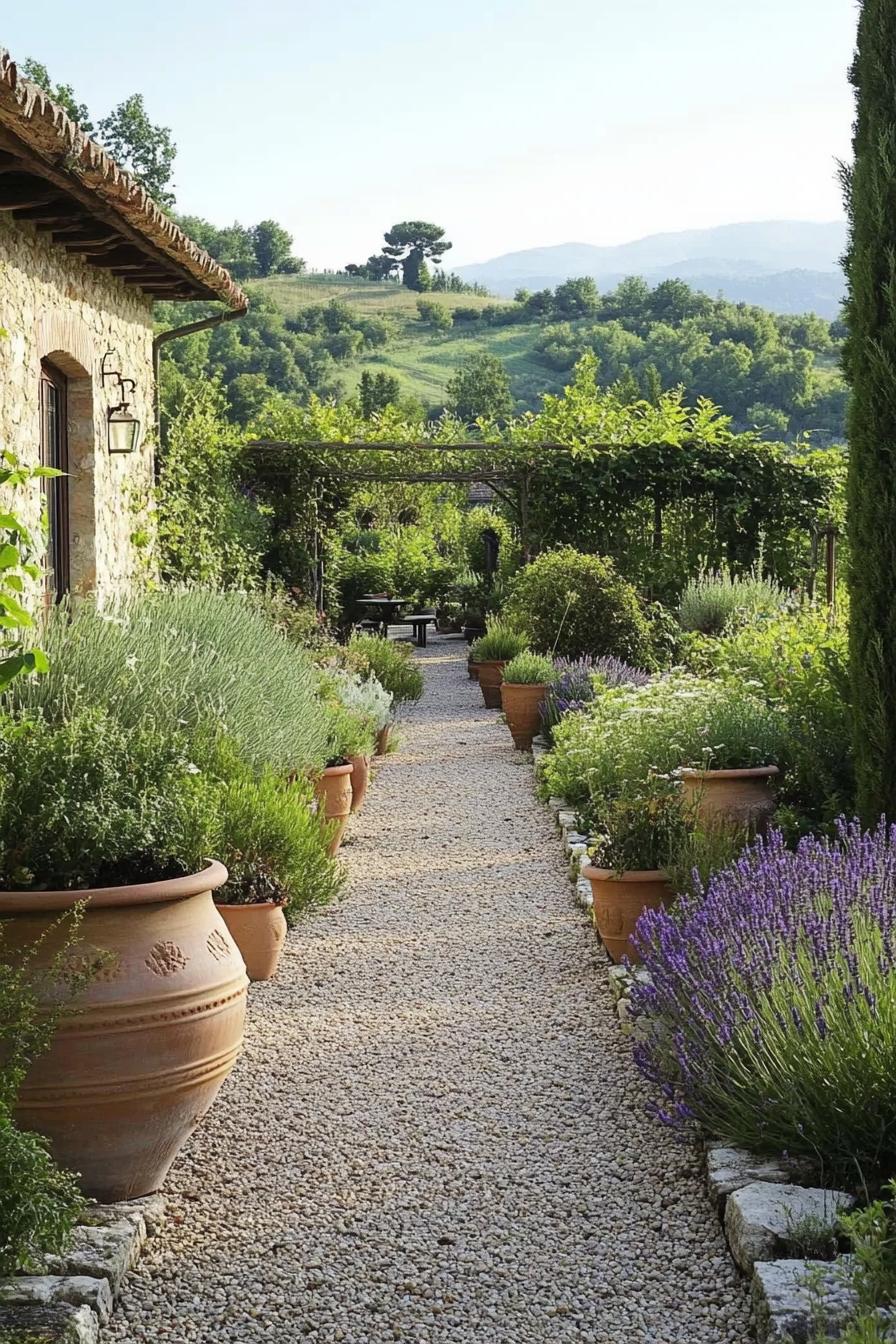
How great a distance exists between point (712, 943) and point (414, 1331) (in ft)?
3.61

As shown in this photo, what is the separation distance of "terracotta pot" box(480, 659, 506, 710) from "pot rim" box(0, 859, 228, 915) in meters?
9.30

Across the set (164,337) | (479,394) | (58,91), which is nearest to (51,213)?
(164,337)

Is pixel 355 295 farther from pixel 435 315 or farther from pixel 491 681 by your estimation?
pixel 491 681

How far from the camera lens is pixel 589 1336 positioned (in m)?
2.49

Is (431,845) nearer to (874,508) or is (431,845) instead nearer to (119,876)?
(874,508)

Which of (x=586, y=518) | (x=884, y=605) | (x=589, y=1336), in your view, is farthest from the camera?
(x=586, y=518)

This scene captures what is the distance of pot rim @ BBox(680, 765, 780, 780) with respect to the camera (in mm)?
5070

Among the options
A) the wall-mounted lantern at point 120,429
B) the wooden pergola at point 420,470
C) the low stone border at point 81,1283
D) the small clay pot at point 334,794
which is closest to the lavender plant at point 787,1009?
the low stone border at point 81,1283

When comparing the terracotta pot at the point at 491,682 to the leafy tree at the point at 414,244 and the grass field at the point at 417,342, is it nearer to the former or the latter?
the grass field at the point at 417,342

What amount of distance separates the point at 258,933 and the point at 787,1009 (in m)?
2.24

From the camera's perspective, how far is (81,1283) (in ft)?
8.13

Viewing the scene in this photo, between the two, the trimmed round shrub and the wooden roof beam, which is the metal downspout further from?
the trimmed round shrub

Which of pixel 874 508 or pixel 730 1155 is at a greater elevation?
pixel 874 508

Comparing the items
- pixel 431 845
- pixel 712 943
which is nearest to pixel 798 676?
pixel 431 845
